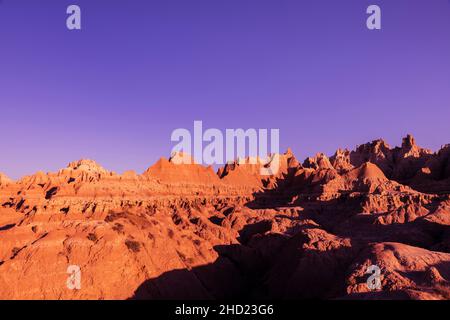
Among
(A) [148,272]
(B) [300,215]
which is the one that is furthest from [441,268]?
(B) [300,215]

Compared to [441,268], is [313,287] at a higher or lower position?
lower

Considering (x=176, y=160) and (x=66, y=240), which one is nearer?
(x=66, y=240)

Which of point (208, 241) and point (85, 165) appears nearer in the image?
point (208, 241)

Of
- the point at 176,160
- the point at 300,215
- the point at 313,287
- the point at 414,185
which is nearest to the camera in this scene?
the point at 313,287

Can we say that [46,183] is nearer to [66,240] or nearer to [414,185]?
[66,240]

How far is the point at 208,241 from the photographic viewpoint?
185 ft

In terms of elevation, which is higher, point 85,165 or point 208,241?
point 85,165

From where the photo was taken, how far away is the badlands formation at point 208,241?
32.0 meters

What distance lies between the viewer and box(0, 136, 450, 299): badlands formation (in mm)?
31984

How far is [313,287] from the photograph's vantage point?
39875 mm

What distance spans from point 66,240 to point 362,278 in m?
24.6

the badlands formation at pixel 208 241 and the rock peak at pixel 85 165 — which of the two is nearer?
the badlands formation at pixel 208 241

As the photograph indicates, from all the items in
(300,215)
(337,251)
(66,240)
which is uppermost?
(66,240)

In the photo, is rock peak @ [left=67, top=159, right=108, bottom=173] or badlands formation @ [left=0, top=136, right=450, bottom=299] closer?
badlands formation @ [left=0, top=136, right=450, bottom=299]
